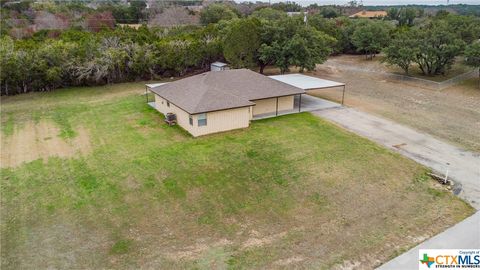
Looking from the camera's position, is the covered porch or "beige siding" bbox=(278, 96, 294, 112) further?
the covered porch

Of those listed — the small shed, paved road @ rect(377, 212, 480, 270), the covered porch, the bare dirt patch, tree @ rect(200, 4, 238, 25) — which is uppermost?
tree @ rect(200, 4, 238, 25)

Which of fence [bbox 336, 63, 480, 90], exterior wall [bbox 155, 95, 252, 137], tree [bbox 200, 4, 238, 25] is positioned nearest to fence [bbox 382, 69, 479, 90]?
fence [bbox 336, 63, 480, 90]

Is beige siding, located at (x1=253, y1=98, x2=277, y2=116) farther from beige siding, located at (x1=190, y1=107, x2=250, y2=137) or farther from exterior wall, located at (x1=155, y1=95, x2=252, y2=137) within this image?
beige siding, located at (x1=190, y1=107, x2=250, y2=137)

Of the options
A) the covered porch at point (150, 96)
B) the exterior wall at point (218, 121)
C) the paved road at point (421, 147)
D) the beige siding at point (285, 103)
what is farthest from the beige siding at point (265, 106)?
the covered porch at point (150, 96)

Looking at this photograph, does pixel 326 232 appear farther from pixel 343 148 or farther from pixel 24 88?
pixel 24 88

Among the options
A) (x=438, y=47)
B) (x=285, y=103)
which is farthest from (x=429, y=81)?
(x=285, y=103)

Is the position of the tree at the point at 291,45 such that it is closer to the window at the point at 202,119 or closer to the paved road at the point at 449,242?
the window at the point at 202,119

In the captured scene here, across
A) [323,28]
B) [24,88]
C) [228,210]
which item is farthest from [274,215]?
[323,28]
